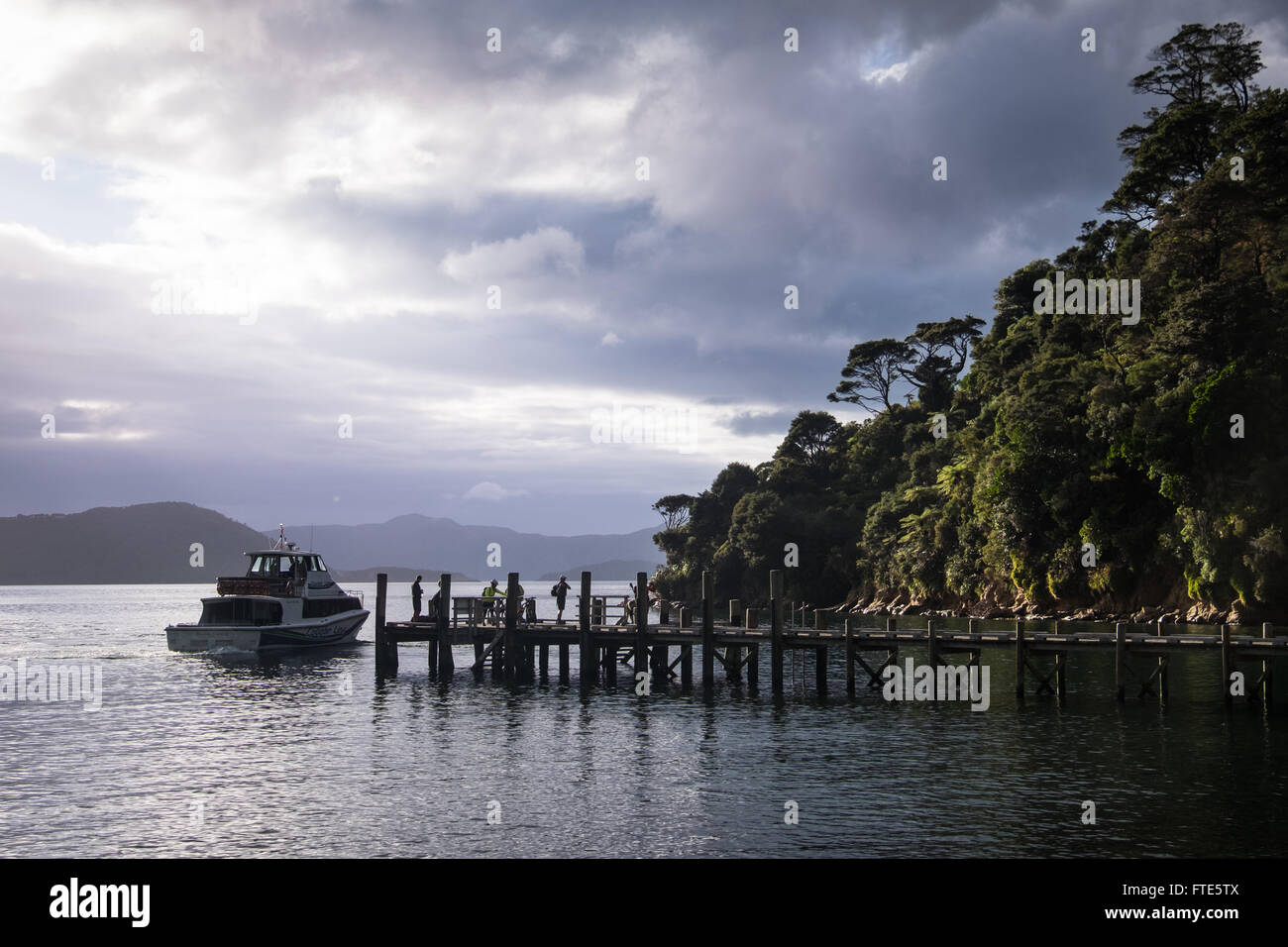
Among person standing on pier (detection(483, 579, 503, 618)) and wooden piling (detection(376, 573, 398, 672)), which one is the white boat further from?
person standing on pier (detection(483, 579, 503, 618))

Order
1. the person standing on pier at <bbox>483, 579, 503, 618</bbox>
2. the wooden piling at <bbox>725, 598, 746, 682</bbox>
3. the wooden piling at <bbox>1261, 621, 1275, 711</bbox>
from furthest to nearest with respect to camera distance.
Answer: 1. the person standing on pier at <bbox>483, 579, 503, 618</bbox>
2. the wooden piling at <bbox>725, 598, 746, 682</bbox>
3. the wooden piling at <bbox>1261, 621, 1275, 711</bbox>

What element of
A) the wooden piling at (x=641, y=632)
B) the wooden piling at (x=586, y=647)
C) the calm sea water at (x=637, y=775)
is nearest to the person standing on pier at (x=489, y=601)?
the wooden piling at (x=586, y=647)

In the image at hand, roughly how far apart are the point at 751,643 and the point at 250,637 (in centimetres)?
Answer: 3115

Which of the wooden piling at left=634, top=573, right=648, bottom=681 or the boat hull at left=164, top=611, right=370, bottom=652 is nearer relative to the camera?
the wooden piling at left=634, top=573, right=648, bottom=681

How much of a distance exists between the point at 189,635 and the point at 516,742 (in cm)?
3620

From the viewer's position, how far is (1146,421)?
197ft

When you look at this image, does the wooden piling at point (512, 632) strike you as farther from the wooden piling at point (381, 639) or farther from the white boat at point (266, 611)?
the white boat at point (266, 611)

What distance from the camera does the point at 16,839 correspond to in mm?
20969

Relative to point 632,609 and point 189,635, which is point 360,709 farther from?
point 189,635

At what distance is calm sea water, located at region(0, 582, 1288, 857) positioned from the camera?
797 inches

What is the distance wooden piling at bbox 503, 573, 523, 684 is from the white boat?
1673 cm

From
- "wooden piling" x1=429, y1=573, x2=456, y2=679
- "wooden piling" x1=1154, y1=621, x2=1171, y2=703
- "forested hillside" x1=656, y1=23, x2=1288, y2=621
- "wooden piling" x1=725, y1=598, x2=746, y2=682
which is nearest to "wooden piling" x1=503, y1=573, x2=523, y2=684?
"wooden piling" x1=429, y1=573, x2=456, y2=679

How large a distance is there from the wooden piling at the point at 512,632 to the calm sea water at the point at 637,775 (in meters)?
3.76

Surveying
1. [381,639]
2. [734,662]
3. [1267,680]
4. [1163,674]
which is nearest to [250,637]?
[381,639]
